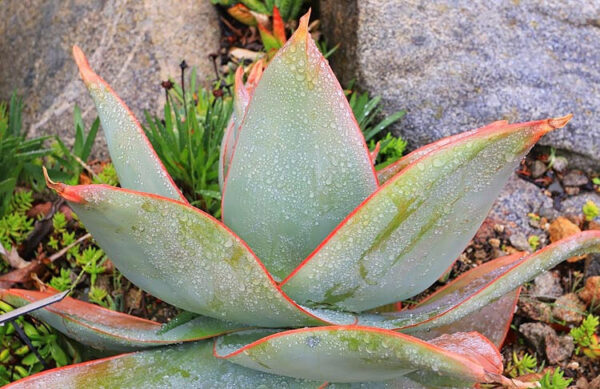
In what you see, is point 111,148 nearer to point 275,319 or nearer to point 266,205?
point 266,205

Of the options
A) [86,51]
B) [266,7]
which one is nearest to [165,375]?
[86,51]

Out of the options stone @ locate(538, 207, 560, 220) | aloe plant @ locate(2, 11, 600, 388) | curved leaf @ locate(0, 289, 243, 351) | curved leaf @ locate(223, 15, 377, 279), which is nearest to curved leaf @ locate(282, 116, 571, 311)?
aloe plant @ locate(2, 11, 600, 388)

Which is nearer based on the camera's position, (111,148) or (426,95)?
→ (111,148)

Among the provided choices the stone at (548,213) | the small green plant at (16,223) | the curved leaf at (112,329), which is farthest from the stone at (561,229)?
the small green plant at (16,223)

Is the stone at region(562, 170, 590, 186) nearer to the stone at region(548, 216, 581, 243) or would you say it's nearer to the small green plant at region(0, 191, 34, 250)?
the stone at region(548, 216, 581, 243)

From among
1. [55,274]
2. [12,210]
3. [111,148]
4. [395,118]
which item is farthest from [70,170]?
[395,118]

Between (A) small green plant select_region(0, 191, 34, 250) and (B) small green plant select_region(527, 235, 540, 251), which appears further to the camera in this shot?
(B) small green plant select_region(527, 235, 540, 251)

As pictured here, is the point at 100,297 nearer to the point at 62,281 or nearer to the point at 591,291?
the point at 62,281
